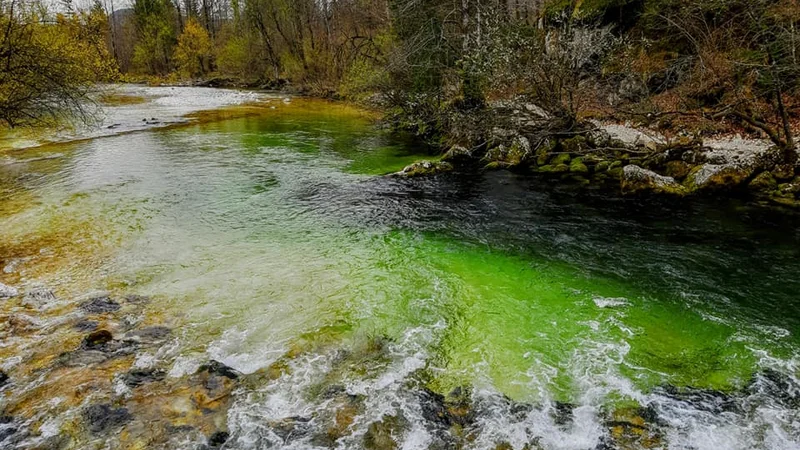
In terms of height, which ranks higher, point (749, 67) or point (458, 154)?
point (749, 67)

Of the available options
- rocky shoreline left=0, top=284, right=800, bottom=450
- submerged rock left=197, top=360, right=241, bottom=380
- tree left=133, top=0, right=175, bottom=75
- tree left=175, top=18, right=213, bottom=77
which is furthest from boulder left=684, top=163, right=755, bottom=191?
tree left=133, top=0, right=175, bottom=75

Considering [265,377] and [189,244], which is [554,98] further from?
[265,377]

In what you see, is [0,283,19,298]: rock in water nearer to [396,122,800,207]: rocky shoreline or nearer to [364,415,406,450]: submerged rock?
[364,415,406,450]: submerged rock

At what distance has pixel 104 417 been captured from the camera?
5.41 metres

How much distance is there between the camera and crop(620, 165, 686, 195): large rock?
13.7 meters

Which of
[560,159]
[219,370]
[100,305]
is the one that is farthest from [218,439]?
[560,159]

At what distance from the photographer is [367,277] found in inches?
360

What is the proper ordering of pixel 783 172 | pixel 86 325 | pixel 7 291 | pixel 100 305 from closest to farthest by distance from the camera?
1. pixel 86 325
2. pixel 100 305
3. pixel 7 291
4. pixel 783 172

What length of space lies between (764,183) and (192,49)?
71260mm

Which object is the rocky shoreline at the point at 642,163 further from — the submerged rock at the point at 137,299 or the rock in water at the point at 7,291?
the rock in water at the point at 7,291

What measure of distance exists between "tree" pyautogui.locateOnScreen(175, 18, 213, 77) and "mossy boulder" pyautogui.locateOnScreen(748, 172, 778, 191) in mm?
69962

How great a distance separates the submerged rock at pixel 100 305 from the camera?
25.5 ft

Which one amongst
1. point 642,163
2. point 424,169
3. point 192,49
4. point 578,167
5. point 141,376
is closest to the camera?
point 141,376

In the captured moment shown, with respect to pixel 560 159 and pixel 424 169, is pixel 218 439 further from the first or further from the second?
pixel 560 159
